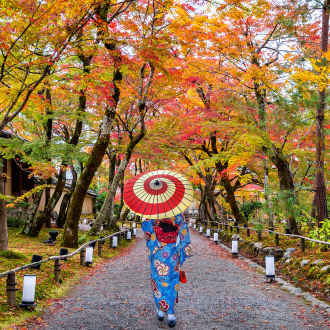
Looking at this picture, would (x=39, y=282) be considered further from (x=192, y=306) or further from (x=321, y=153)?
(x=321, y=153)

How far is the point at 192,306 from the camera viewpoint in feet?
18.8

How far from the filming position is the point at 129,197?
500 cm

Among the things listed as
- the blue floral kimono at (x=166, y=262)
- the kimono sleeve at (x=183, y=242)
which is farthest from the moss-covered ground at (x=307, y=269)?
the blue floral kimono at (x=166, y=262)

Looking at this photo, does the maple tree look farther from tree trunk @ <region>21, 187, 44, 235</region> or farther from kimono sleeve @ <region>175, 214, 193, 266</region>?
kimono sleeve @ <region>175, 214, 193, 266</region>

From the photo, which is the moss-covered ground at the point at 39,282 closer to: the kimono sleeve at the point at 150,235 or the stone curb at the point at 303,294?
the kimono sleeve at the point at 150,235

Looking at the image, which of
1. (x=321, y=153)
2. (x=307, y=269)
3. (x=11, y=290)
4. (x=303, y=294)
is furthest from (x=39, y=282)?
(x=321, y=153)

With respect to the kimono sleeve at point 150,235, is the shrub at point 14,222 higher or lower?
lower

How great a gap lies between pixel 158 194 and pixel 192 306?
2279mm

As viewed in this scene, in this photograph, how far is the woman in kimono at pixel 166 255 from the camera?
485 cm

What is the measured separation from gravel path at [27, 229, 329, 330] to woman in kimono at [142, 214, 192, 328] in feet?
1.21

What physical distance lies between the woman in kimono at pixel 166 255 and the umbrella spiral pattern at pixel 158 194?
12.3 inches

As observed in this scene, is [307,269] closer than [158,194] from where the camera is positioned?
No

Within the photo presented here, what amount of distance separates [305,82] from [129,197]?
6.55 m

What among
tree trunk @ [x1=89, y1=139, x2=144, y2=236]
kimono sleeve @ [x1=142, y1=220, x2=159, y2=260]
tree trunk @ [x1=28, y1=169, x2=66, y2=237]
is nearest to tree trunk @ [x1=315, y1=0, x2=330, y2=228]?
kimono sleeve @ [x1=142, y1=220, x2=159, y2=260]
